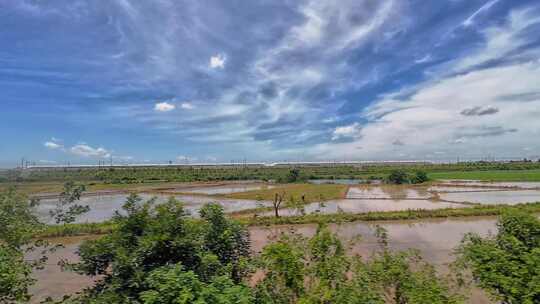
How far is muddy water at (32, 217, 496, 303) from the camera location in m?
12.2

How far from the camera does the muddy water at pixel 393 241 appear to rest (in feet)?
39.9

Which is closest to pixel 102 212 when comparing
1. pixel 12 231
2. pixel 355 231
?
pixel 355 231

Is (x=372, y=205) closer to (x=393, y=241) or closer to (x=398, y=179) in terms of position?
(x=393, y=241)

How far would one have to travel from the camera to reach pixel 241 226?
21.1 ft

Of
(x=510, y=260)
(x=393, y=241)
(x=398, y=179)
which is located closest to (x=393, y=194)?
(x=398, y=179)

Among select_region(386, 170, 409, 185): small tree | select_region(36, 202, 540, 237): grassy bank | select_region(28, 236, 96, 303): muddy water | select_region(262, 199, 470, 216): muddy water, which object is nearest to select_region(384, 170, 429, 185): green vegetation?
select_region(386, 170, 409, 185): small tree

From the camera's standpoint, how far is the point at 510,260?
5676 millimetres

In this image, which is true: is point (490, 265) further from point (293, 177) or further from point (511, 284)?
point (293, 177)

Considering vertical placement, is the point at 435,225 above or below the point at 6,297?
below

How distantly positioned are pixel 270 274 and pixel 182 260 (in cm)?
169

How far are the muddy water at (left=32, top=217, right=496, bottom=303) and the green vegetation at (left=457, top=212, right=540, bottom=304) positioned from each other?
12.6ft

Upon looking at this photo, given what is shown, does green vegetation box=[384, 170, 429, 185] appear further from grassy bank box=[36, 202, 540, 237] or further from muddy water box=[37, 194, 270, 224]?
muddy water box=[37, 194, 270, 224]

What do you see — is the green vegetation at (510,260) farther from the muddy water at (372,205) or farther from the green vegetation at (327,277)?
the muddy water at (372,205)

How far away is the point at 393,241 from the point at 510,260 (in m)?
12.1
